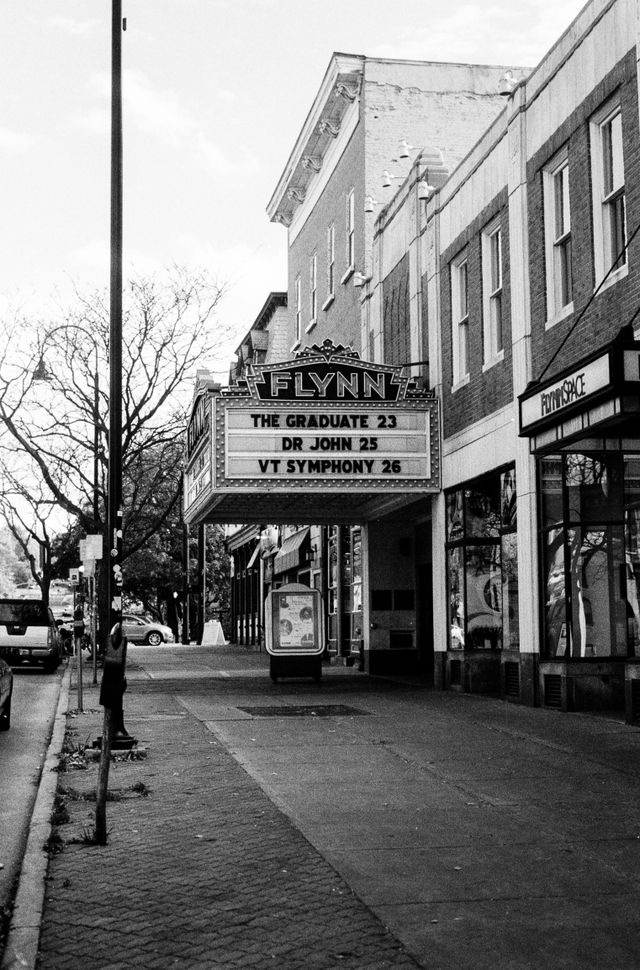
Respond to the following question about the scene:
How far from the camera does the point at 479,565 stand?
66.1ft

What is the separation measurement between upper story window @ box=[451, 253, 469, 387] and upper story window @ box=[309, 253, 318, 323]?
524 inches

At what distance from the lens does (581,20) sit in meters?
Result: 15.7

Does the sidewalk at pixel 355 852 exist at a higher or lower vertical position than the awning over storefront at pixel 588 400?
lower

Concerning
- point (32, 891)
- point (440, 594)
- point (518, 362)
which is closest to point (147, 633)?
point (440, 594)

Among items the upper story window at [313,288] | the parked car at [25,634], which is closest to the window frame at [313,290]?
the upper story window at [313,288]

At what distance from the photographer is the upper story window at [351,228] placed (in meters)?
30.0

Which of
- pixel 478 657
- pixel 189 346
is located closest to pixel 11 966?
pixel 478 657

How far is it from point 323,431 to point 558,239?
20.3 feet

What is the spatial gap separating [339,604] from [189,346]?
26.8 ft

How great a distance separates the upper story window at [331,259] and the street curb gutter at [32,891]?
74.6 ft

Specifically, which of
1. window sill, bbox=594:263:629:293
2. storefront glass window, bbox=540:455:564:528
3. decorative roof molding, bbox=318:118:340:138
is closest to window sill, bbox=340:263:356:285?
decorative roof molding, bbox=318:118:340:138

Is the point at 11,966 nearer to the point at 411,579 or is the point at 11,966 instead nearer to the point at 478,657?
the point at 478,657

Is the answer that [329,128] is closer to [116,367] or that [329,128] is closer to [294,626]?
[294,626]

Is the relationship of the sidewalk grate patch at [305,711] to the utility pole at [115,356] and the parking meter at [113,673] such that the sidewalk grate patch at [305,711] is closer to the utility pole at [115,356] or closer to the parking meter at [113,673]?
the utility pole at [115,356]
